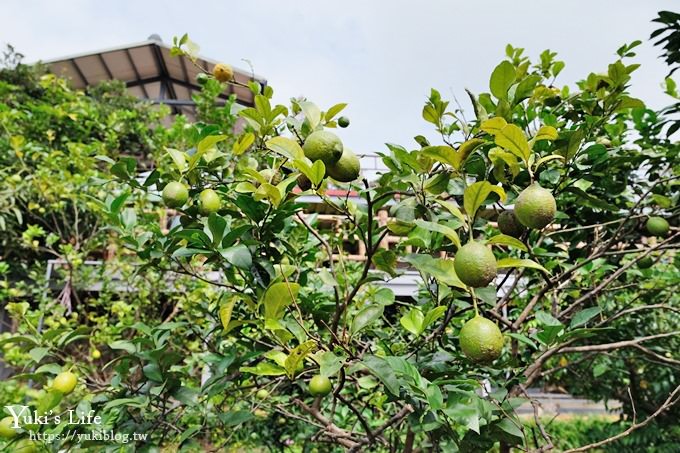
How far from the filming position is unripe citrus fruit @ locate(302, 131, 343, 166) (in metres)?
0.85

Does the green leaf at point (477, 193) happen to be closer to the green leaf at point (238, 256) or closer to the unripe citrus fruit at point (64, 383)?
the green leaf at point (238, 256)

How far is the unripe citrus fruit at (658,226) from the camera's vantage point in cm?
137

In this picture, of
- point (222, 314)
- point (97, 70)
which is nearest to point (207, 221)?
point (222, 314)

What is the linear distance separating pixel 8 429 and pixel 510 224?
51.2 inches

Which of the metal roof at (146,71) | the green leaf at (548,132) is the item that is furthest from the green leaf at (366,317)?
the metal roof at (146,71)

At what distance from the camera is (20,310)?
135 cm

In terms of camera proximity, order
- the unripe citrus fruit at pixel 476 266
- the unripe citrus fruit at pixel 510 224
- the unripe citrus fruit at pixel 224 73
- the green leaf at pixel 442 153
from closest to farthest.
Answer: the unripe citrus fruit at pixel 476 266 → the green leaf at pixel 442 153 → the unripe citrus fruit at pixel 510 224 → the unripe citrus fruit at pixel 224 73

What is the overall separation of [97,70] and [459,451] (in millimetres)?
9863

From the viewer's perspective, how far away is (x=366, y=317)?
2.95ft

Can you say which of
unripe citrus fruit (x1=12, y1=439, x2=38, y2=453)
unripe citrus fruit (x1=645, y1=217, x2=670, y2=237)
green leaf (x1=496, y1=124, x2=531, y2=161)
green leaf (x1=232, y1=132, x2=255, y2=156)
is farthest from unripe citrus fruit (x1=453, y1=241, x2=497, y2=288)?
unripe citrus fruit (x1=12, y1=439, x2=38, y2=453)

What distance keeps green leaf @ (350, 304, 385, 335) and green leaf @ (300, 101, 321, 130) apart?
1.35ft

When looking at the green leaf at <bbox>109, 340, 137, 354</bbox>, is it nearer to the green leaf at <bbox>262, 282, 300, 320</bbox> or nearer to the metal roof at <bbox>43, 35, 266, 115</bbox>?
the green leaf at <bbox>262, 282, 300, 320</bbox>

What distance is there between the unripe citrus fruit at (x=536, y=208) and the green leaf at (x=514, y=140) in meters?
0.06

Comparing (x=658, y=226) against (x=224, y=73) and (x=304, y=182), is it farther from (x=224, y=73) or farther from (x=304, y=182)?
(x=224, y=73)
